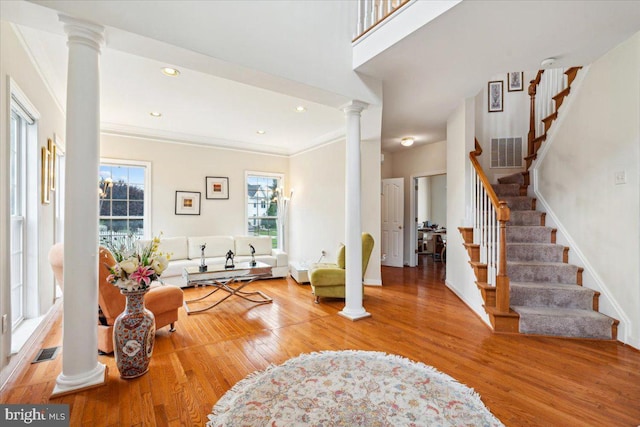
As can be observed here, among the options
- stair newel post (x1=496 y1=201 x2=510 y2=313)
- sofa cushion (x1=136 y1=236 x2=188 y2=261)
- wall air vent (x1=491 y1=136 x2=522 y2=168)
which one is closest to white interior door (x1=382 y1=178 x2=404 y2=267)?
wall air vent (x1=491 y1=136 x2=522 y2=168)

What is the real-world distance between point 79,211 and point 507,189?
17.4ft

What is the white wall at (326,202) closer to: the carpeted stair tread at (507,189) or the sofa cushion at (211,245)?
the sofa cushion at (211,245)

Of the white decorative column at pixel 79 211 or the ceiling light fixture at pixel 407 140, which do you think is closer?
the white decorative column at pixel 79 211

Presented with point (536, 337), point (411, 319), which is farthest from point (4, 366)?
point (536, 337)

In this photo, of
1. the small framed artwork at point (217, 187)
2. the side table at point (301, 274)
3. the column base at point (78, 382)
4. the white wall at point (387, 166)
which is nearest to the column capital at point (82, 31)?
the column base at point (78, 382)

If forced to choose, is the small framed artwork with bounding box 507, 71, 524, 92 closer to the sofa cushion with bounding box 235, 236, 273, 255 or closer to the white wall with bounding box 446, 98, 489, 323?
the white wall with bounding box 446, 98, 489, 323

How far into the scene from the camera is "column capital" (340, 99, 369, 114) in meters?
3.37

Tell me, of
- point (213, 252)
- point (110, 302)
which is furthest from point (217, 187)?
point (110, 302)

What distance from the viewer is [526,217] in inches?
161

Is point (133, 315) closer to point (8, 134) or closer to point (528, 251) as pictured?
point (8, 134)

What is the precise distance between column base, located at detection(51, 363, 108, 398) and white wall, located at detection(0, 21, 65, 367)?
1.92 feet

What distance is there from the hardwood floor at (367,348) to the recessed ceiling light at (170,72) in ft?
9.15

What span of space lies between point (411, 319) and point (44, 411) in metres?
3.19

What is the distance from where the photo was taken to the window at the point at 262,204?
22.0 ft
